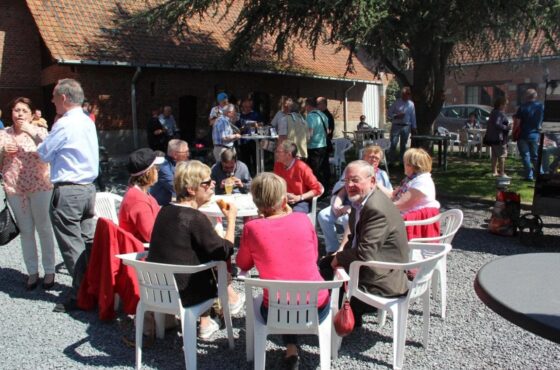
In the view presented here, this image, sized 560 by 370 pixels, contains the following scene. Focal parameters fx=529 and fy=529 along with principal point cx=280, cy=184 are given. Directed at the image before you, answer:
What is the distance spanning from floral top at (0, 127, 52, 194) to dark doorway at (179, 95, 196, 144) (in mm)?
12840

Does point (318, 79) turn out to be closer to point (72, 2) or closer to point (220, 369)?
point (72, 2)

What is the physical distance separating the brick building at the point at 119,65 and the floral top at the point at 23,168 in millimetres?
9474

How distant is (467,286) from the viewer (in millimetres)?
4973

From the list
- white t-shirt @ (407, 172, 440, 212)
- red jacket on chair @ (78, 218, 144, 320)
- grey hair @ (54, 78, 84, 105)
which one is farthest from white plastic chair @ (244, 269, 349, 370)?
grey hair @ (54, 78, 84, 105)

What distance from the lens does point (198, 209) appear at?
3777 mm

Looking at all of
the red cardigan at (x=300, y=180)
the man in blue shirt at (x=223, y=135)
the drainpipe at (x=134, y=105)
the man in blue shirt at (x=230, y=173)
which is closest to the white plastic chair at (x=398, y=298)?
the red cardigan at (x=300, y=180)

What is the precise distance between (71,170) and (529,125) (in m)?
8.81

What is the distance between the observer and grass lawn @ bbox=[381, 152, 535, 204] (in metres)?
9.56

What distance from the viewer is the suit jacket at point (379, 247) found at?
3.39 m

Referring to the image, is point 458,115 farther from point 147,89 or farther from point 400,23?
point 400,23

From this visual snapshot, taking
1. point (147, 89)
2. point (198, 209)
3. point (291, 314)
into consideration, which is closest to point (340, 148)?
point (147, 89)

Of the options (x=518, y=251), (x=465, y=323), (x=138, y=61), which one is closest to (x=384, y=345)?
(x=465, y=323)

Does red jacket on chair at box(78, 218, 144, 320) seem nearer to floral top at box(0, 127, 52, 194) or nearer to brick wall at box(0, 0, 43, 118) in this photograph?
floral top at box(0, 127, 52, 194)

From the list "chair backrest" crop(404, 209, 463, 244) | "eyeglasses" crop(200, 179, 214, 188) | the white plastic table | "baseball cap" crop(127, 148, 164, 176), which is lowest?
"chair backrest" crop(404, 209, 463, 244)
